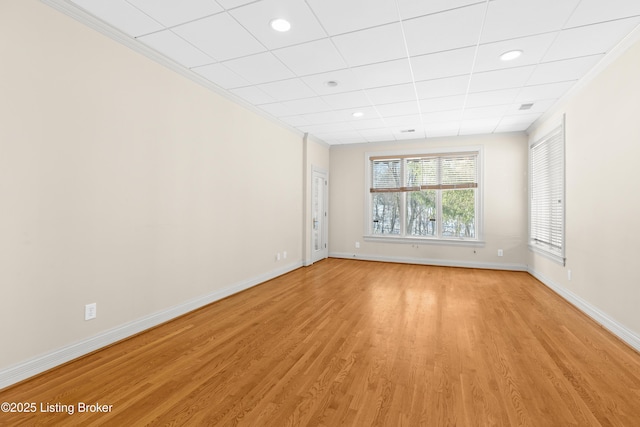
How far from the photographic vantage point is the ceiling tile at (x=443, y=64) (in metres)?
3.02

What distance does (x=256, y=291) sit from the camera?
14.6 ft

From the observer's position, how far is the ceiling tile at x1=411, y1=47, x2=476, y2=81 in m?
3.02

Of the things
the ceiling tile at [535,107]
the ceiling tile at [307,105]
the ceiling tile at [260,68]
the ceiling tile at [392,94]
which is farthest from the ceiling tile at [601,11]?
the ceiling tile at [307,105]

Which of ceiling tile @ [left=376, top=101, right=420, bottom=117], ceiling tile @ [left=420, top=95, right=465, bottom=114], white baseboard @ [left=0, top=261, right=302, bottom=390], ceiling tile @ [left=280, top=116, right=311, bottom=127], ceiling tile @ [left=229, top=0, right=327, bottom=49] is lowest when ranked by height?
white baseboard @ [left=0, top=261, right=302, bottom=390]

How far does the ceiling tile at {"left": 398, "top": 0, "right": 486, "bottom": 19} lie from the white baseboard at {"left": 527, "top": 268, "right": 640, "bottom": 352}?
328 centimetres

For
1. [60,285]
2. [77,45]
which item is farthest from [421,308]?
[77,45]

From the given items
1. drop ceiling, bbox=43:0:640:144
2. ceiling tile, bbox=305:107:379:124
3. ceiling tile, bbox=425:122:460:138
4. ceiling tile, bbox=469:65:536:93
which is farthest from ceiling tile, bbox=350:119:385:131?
ceiling tile, bbox=469:65:536:93

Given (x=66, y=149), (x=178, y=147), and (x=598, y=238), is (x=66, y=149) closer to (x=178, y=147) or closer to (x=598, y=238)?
(x=178, y=147)

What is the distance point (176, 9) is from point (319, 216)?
5.12 m

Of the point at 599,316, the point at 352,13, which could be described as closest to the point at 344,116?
the point at 352,13

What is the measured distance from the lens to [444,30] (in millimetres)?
2613

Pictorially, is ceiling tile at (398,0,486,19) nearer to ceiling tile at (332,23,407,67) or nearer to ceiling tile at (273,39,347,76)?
ceiling tile at (332,23,407,67)

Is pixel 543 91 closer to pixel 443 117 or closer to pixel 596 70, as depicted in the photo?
pixel 596 70

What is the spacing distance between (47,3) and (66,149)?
1093mm
